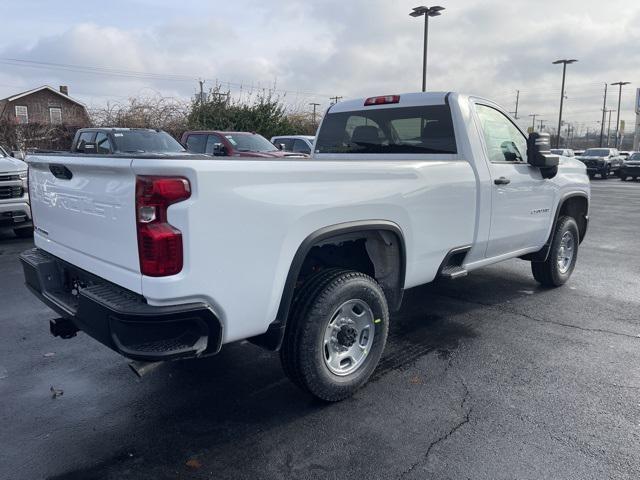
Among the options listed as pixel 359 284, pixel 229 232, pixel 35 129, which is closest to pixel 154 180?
pixel 229 232

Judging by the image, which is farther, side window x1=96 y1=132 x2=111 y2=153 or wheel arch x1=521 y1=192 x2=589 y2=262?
side window x1=96 y1=132 x2=111 y2=153

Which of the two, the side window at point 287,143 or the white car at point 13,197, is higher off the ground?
the side window at point 287,143

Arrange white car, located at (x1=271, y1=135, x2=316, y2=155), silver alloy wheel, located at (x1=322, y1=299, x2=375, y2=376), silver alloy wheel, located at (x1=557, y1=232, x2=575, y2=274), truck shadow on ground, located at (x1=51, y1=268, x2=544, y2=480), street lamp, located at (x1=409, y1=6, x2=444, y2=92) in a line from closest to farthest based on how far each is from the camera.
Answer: truck shadow on ground, located at (x1=51, y1=268, x2=544, y2=480) → silver alloy wheel, located at (x1=322, y1=299, x2=375, y2=376) → silver alloy wheel, located at (x1=557, y1=232, x2=575, y2=274) → white car, located at (x1=271, y1=135, x2=316, y2=155) → street lamp, located at (x1=409, y1=6, x2=444, y2=92)

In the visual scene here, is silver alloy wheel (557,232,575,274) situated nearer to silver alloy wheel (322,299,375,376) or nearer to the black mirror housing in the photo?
the black mirror housing

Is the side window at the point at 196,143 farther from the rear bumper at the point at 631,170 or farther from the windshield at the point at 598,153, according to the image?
the windshield at the point at 598,153

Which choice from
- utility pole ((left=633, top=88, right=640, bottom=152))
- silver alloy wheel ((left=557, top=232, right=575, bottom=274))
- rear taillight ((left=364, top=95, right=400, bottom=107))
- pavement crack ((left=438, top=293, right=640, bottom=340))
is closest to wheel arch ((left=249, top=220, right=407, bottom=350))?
rear taillight ((left=364, top=95, right=400, bottom=107))

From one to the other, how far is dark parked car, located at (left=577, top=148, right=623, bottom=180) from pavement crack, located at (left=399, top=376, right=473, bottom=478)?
99.9 ft

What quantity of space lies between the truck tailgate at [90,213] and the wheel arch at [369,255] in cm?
82

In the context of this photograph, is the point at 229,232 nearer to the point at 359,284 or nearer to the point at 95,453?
the point at 359,284

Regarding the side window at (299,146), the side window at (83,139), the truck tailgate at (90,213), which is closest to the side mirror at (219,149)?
the side window at (83,139)

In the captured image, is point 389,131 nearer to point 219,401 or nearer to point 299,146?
point 219,401

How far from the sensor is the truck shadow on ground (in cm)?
284

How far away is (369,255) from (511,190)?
1.72 m

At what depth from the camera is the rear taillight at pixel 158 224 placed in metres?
2.41
